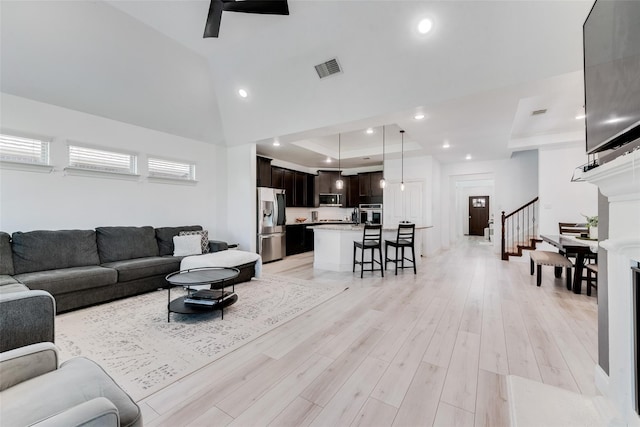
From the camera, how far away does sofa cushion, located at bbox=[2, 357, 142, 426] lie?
0.92 metres

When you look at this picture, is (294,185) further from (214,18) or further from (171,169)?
(214,18)

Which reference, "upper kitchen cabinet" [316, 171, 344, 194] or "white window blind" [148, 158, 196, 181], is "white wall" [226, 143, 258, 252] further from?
"upper kitchen cabinet" [316, 171, 344, 194]

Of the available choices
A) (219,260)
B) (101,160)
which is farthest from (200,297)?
(101,160)

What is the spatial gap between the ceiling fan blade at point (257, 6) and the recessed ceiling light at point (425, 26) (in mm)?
1451

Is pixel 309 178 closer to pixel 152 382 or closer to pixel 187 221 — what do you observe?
pixel 187 221

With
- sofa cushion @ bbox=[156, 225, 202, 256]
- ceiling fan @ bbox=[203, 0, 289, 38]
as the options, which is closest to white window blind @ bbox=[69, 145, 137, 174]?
A: sofa cushion @ bbox=[156, 225, 202, 256]

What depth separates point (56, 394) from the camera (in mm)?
1026

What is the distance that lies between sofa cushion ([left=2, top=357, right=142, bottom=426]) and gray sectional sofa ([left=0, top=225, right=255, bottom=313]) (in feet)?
7.15

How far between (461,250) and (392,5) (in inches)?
285

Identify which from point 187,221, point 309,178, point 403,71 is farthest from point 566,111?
point 187,221

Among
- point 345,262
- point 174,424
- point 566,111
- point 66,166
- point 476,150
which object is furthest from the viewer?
point 476,150

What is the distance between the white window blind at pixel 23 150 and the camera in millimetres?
3242

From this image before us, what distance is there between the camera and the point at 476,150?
6.37m

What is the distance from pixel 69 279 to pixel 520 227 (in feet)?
31.0
